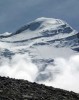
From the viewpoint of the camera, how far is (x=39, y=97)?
38469 mm

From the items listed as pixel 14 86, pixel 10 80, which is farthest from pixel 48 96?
pixel 10 80

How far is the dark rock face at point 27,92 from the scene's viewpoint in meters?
37.8

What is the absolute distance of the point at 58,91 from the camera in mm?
42500

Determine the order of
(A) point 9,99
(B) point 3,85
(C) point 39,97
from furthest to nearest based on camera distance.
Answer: (B) point 3,85 < (C) point 39,97 < (A) point 9,99

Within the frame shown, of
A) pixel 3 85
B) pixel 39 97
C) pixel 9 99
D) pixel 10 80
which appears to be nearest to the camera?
pixel 9 99

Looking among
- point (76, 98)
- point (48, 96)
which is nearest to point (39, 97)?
point (48, 96)

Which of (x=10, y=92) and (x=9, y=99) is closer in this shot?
(x=9, y=99)

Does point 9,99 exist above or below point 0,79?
below

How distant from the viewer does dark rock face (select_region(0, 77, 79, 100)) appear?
37.8m

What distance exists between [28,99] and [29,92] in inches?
103

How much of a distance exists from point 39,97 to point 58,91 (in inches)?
170

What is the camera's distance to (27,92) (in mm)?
39875

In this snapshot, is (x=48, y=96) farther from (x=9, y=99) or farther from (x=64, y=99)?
(x=9, y=99)

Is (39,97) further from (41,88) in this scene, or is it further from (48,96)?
(41,88)
